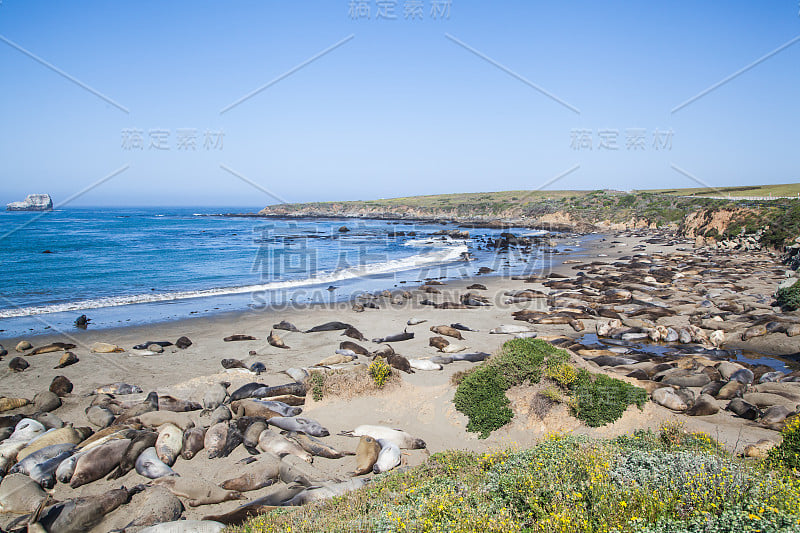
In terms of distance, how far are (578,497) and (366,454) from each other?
400 centimetres

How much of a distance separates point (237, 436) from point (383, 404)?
321cm

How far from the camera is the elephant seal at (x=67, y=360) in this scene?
42.9 ft

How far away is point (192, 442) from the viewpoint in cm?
825

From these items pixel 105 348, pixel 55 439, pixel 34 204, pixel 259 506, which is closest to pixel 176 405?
pixel 55 439

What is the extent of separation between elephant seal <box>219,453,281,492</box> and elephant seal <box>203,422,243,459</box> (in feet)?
2.74

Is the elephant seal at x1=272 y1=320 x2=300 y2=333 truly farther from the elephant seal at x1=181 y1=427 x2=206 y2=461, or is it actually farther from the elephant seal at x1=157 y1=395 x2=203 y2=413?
the elephant seal at x1=181 y1=427 x2=206 y2=461

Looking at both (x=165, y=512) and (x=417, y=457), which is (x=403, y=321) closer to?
(x=417, y=457)

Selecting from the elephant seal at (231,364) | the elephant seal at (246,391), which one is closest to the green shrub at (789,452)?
the elephant seal at (246,391)

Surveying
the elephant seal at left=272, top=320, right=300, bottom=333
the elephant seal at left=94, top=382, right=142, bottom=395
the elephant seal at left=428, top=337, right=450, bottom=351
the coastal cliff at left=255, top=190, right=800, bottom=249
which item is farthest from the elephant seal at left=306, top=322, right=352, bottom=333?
the coastal cliff at left=255, top=190, right=800, bottom=249

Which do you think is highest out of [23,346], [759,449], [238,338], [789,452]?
[789,452]

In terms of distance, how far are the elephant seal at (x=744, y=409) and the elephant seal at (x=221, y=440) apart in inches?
388

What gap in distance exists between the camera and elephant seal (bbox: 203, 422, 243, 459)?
823 centimetres

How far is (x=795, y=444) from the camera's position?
20.0 ft

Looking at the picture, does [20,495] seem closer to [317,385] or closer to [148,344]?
[317,385]
